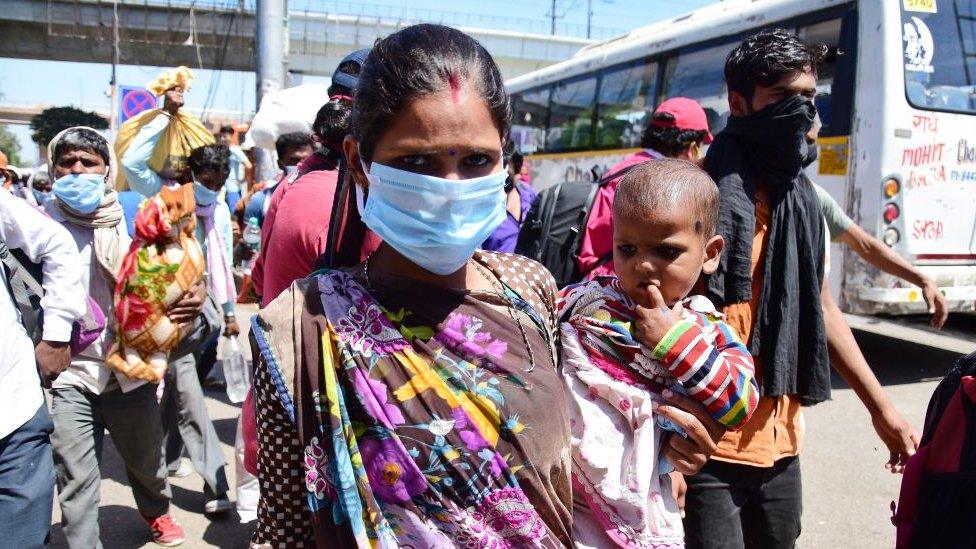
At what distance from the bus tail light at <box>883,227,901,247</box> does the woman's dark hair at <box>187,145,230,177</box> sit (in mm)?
5383

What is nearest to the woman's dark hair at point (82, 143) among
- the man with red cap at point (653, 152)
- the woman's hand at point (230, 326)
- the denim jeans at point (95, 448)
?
the denim jeans at point (95, 448)

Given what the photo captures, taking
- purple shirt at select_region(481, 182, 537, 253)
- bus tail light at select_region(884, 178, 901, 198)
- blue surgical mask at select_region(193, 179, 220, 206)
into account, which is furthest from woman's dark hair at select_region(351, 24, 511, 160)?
bus tail light at select_region(884, 178, 901, 198)

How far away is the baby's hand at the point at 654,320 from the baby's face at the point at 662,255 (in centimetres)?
4

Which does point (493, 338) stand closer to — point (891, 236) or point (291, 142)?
point (291, 142)

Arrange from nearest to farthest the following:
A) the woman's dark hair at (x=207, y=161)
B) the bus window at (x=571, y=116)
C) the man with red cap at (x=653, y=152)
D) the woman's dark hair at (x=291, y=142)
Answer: the man with red cap at (x=653, y=152) → the woman's dark hair at (x=207, y=161) → the woman's dark hair at (x=291, y=142) → the bus window at (x=571, y=116)

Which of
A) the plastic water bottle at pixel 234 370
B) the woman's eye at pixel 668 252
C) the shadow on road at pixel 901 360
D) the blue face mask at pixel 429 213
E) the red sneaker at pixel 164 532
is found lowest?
the red sneaker at pixel 164 532

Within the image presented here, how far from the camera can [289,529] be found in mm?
1296

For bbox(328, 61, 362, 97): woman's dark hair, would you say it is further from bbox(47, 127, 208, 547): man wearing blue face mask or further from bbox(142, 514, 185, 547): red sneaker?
bbox(142, 514, 185, 547): red sneaker

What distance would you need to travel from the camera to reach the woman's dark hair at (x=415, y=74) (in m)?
1.29

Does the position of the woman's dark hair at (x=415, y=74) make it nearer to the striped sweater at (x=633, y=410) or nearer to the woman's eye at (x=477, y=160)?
the woman's eye at (x=477, y=160)

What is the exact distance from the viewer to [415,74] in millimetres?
1293

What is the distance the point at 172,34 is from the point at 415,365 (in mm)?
28999

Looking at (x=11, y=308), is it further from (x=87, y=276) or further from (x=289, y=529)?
(x=289, y=529)

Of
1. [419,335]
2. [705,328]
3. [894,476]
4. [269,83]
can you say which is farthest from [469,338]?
[269,83]
